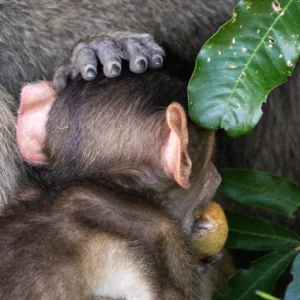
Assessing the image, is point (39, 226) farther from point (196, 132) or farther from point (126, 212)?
point (196, 132)

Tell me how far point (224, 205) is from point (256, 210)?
0.08 meters

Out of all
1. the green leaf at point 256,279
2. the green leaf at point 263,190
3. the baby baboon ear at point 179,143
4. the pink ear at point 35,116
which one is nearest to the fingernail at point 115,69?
the pink ear at point 35,116

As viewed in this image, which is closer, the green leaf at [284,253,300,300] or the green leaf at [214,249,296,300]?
the green leaf at [284,253,300,300]

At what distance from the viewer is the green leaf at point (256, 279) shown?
174cm

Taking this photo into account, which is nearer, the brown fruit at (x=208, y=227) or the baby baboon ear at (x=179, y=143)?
the baby baboon ear at (x=179, y=143)

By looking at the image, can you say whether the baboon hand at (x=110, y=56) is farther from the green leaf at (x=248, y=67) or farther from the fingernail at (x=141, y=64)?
the green leaf at (x=248, y=67)

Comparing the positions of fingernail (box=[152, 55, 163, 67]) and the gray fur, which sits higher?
fingernail (box=[152, 55, 163, 67])

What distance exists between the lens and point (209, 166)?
1.55 metres

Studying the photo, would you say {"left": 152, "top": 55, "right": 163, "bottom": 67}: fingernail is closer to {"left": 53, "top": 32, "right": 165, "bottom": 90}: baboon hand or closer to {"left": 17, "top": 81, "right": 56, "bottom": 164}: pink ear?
{"left": 53, "top": 32, "right": 165, "bottom": 90}: baboon hand

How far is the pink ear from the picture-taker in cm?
159

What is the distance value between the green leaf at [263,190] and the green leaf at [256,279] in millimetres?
96

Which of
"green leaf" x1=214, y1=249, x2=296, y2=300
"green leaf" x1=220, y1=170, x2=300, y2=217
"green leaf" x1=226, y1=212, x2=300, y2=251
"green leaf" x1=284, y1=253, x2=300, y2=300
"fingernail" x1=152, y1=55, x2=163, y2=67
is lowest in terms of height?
"green leaf" x1=214, y1=249, x2=296, y2=300

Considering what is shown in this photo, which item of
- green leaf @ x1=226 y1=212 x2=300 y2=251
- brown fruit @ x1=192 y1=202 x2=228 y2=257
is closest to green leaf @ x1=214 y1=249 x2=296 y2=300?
green leaf @ x1=226 y1=212 x2=300 y2=251

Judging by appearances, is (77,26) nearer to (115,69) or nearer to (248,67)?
(115,69)
